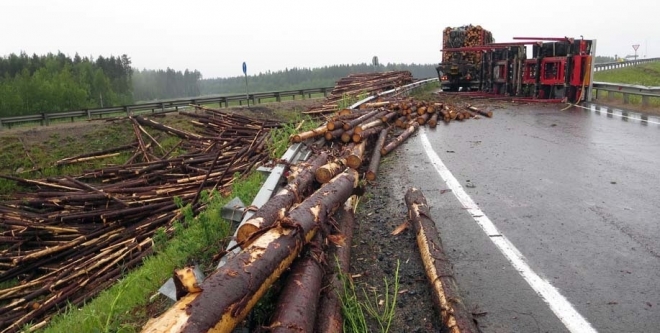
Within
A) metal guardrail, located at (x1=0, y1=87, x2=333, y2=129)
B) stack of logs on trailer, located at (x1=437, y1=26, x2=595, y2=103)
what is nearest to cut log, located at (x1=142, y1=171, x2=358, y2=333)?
stack of logs on trailer, located at (x1=437, y1=26, x2=595, y2=103)

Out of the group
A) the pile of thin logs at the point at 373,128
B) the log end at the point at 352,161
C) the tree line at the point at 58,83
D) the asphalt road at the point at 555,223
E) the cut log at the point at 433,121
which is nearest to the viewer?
the asphalt road at the point at 555,223

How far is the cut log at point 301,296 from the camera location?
122 inches

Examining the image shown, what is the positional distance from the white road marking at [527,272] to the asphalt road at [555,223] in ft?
0.06

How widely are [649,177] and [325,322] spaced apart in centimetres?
650

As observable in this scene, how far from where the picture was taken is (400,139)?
448 inches

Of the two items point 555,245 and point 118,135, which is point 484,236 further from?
point 118,135

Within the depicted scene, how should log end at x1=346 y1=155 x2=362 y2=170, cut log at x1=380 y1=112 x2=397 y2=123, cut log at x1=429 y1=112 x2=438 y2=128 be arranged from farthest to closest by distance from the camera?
cut log at x1=429 y1=112 x2=438 y2=128
cut log at x1=380 y1=112 x2=397 y2=123
log end at x1=346 y1=155 x2=362 y2=170

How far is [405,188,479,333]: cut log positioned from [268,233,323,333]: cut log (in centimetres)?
99

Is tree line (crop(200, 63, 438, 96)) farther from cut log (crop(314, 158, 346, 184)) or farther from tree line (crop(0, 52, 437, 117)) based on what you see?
cut log (crop(314, 158, 346, 184))

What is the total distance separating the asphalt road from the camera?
12.2 ft

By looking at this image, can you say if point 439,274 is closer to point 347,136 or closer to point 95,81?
point 347,136

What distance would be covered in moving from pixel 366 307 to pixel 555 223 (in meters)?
3.01

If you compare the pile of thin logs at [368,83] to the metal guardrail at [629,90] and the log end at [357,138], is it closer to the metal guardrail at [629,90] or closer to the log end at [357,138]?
the metal guardrail at [629,90]

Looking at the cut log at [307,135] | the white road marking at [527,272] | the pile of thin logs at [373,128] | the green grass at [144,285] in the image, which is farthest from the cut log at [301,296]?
the cut log at [307,135]
